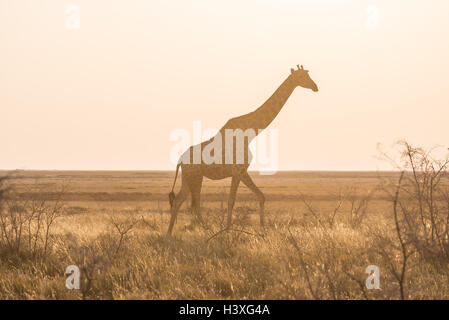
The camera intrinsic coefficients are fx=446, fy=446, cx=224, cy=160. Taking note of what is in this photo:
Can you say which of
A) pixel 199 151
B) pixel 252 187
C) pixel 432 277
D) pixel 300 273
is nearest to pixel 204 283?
pixel 300 273

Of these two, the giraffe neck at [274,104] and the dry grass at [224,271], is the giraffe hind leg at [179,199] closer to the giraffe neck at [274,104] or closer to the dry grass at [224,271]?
the dry grass at [224,271]

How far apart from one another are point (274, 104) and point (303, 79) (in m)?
0.89

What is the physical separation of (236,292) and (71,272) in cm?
250

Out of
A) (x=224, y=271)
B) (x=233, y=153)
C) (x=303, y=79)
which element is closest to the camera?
(x=224, y=271)

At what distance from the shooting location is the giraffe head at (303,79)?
33.8 ft

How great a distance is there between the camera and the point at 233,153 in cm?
970

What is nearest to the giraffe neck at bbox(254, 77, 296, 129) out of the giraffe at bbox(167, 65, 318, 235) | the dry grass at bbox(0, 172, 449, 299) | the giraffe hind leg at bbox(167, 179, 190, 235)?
the giraffe at bbox(167, 65, 318, 235)

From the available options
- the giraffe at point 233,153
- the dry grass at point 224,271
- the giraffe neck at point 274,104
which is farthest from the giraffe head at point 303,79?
the dry grass at point 224,271

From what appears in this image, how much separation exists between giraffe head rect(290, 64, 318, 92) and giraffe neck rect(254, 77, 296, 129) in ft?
0.38

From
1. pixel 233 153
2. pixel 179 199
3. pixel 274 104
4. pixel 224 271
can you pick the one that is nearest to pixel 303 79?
pixel 274 104

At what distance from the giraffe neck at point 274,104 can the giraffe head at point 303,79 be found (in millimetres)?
114

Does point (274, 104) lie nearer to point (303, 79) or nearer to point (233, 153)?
point (303, 79)

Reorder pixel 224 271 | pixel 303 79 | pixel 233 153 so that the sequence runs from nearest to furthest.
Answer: pixel 224 271
pixel 233 153
pixel 303 79

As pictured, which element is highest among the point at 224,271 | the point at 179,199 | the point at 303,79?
the point at 303,79
